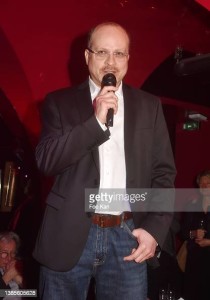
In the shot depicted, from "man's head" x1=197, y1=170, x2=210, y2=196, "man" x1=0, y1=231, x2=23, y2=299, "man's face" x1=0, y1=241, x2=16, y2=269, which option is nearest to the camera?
"man" x1=0, y1=231, x2=23, y2=299

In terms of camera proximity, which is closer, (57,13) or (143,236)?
(143,236)

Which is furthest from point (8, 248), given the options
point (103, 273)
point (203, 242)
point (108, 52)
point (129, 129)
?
point (108, 52)

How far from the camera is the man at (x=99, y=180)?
1292 millimetres

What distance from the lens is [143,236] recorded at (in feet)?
4.40

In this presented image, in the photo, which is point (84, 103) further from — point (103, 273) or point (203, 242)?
point (203, 242)

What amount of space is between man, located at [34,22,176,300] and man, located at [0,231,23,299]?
1.92 metres

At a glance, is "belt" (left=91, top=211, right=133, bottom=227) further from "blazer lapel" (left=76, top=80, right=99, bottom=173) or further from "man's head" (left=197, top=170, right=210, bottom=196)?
"man's head" (left=197, top=170, right=210, bottom=196)

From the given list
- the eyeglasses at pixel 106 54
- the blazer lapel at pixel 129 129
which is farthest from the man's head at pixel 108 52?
the blazer lapel at pixel 129 129

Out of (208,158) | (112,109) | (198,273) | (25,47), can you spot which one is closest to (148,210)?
(112,109)

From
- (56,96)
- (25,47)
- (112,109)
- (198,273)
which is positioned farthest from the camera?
(198,273)

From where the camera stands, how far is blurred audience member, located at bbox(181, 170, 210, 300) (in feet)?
13.4

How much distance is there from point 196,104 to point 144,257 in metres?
6.49

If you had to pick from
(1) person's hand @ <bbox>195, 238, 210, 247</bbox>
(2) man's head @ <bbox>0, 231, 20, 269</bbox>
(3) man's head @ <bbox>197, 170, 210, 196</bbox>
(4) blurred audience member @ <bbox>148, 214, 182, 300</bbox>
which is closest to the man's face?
(2) man's head @ <bbox>0, 231, 20, 269</bbox>

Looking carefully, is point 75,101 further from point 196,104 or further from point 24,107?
point 196,104
